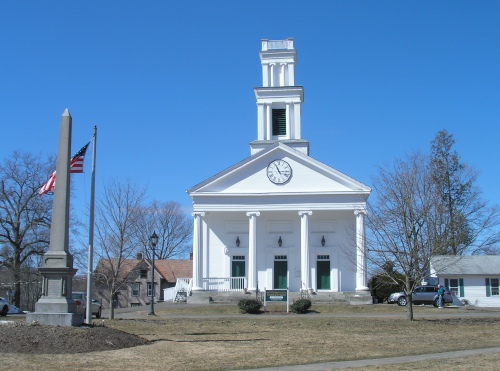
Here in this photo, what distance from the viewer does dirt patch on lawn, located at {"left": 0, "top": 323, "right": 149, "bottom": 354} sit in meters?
15.4

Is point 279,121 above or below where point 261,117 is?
below

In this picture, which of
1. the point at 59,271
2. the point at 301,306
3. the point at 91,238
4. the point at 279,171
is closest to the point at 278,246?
the point at 279,171

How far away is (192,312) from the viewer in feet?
112

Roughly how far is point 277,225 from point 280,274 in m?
3.41

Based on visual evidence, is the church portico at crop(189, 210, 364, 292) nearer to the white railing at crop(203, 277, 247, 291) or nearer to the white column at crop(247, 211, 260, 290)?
the white column at crop(247, 211, 260, 290)

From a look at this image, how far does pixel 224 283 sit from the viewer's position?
144 ft

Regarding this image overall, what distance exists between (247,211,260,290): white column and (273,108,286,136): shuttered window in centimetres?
918

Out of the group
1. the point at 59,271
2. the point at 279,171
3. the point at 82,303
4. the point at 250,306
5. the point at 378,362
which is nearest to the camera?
the point at 378,362

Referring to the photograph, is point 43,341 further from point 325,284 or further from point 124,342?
point 325,284

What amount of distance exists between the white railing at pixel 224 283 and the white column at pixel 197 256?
2.54 feet

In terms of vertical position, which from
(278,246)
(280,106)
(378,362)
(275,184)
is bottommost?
(378,362)

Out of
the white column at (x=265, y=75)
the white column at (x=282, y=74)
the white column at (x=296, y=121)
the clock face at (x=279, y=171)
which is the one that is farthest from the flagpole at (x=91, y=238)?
the white column at (x=282, y=74)

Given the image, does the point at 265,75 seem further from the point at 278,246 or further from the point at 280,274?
the point at 280,274

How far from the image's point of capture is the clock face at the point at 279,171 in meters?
44.0
